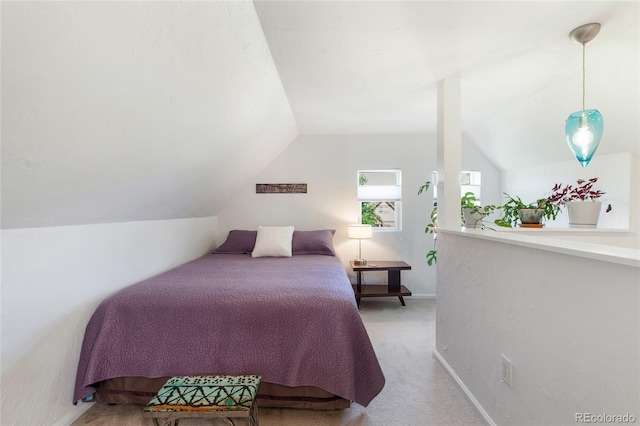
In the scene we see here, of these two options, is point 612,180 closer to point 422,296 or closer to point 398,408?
point 422,296

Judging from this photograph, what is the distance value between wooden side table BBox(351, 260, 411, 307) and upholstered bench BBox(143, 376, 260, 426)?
7.08ft

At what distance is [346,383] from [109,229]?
5.93 ft

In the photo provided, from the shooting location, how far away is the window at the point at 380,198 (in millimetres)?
3922

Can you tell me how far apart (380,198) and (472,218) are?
5.92 feet

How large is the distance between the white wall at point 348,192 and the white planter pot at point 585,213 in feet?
6.03

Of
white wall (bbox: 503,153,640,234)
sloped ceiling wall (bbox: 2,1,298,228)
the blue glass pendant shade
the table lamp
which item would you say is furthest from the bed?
white wall (bbox: 503,153,640,234)

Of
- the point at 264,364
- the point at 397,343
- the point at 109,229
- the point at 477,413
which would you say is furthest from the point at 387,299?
the point at 109,229

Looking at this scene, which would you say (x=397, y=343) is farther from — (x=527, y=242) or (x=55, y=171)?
(x=55, y=171)

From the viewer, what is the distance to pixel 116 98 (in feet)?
→ 3.99

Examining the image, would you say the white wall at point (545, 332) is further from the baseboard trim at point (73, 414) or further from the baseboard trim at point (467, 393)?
the baseboard trim at point (73, 414)

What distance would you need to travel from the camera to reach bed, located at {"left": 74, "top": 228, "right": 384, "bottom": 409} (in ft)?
5.25

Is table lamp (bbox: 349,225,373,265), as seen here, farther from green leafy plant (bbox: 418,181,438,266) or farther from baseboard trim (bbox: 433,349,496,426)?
baseboard trim (bbox: 433,349,496,426)

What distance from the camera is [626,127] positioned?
2.29m

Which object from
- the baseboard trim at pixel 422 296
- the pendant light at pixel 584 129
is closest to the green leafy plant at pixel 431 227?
the baseboard trim at pixel 422 296
